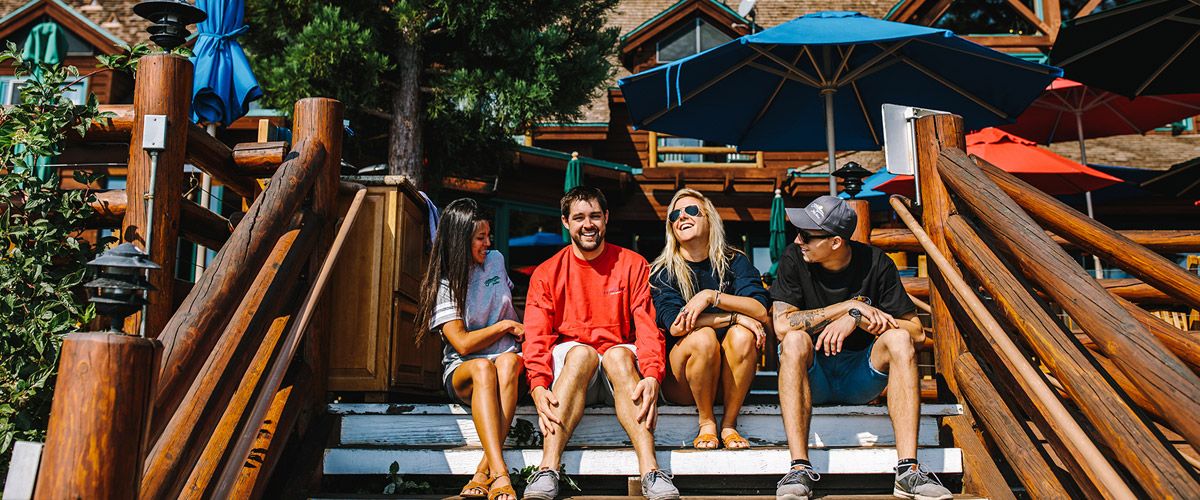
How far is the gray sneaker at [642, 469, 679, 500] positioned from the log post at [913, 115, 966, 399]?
1306 millimetres

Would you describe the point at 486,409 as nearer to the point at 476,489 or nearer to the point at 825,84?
the point at 476,489

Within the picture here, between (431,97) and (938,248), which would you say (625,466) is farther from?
(431,97)

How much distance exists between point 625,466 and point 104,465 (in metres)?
1.64

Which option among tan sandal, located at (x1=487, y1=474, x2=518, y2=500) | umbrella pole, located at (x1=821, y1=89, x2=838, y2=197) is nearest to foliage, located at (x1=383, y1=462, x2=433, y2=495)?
tan sandal, located at (x1=487, y1=474, x2=518, y2=500)

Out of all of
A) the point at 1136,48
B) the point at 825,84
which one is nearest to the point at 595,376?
the point at 825,84

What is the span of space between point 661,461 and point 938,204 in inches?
61.2

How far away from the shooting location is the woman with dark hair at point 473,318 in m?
2.82

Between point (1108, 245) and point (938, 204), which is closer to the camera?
point (1108, 245)

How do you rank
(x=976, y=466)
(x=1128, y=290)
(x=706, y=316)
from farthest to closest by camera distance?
(x=1128, y=290), (x=706, y=316), (x=976, y=466)

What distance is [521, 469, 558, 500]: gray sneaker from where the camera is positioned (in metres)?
2.48

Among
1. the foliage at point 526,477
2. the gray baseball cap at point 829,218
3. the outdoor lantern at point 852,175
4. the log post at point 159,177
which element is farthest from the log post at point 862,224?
the log post at point 159,177

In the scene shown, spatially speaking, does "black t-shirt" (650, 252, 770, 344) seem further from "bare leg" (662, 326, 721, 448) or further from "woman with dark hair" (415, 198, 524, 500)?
"woman with dark hair" (415, 198, 524, 500)

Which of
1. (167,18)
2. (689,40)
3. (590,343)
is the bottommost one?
(590,343)

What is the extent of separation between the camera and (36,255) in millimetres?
2449
